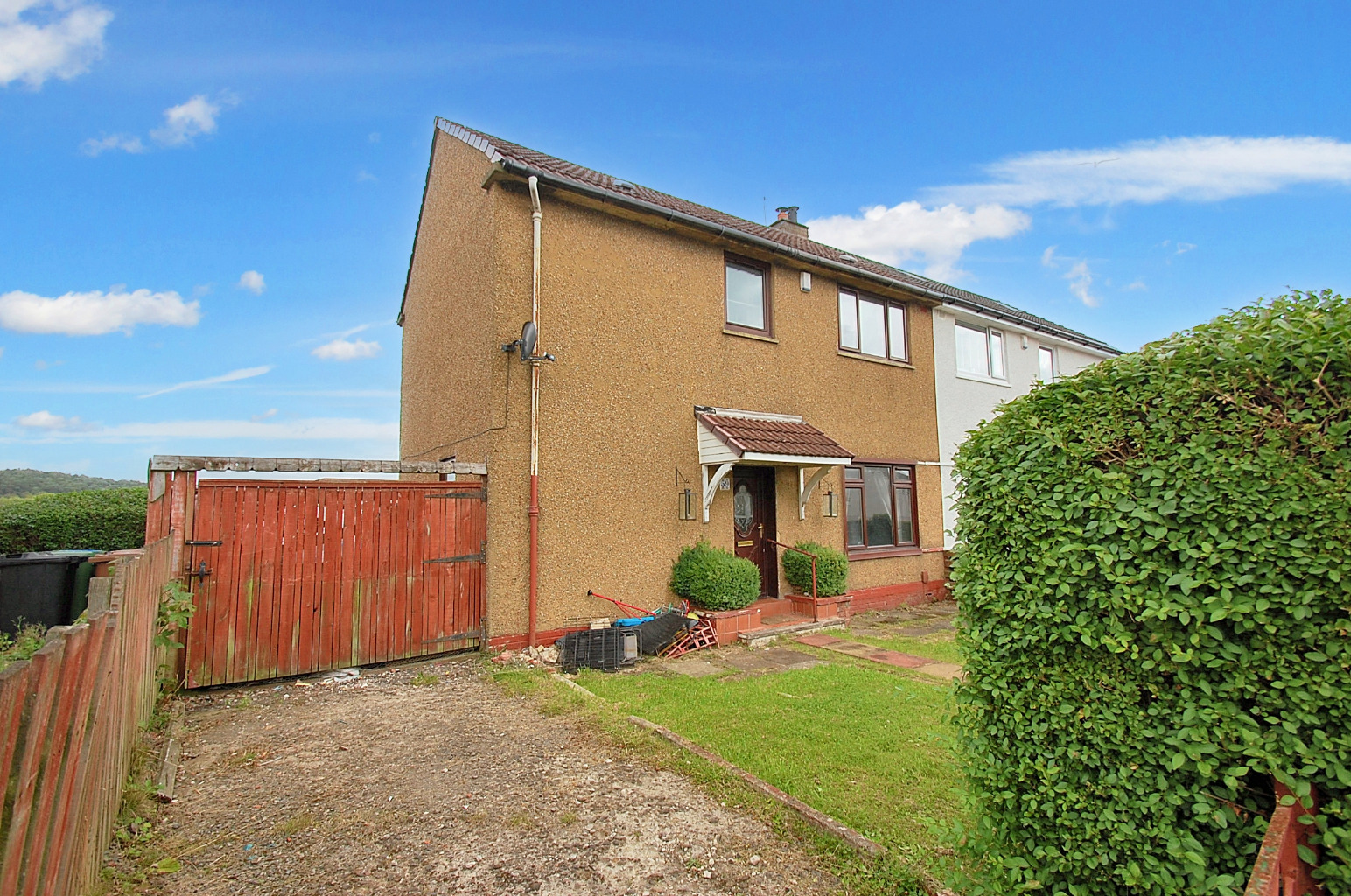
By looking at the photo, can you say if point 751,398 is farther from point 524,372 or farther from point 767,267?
point 524,372

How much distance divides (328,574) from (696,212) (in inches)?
334

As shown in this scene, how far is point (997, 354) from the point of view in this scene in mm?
14781

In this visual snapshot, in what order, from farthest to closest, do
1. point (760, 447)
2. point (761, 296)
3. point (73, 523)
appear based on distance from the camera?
point (73, 523) < point (761, 296) < point (760, 447)

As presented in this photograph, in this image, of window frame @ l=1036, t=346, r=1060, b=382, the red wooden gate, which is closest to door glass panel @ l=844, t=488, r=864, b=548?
the red wooden gate

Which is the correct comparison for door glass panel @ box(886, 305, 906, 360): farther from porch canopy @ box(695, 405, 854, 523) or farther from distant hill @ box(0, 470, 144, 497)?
distant hill @ box(0, 470, 144, 497)

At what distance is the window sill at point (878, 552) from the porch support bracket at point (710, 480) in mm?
3163

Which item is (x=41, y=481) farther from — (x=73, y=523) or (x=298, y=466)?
(x=298, y=466)

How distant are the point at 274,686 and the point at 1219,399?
7.62m

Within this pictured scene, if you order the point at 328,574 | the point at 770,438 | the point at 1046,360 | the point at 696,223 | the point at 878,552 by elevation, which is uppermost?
the point at 696,223

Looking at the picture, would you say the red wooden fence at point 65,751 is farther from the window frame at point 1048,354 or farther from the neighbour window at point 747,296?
the window frame at point 1048,354

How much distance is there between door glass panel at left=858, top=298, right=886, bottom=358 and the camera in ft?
39.3

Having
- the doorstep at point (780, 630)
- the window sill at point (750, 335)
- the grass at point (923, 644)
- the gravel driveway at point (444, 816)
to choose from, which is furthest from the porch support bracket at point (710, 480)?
the gravel driveway at point (444, 816)

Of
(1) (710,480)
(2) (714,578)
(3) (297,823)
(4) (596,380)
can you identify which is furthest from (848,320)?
(3) (297,823)

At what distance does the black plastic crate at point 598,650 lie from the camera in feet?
23.4
